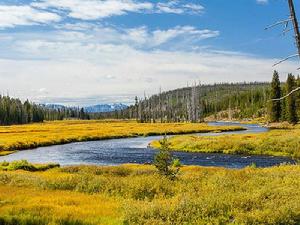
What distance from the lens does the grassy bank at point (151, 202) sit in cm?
1506

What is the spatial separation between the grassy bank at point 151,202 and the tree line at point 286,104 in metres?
90.9

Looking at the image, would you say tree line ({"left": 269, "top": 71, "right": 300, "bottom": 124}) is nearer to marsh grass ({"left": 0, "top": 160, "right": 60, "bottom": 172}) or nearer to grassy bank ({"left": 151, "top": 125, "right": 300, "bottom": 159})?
grassy bank ({"left": 151, "top": 125, "right": 300, "bottom": 159})

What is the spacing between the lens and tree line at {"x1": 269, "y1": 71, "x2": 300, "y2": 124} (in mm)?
111375

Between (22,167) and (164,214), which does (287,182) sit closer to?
(164,214)

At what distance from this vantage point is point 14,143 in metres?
74.3

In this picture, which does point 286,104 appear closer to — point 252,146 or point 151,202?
point 252,146

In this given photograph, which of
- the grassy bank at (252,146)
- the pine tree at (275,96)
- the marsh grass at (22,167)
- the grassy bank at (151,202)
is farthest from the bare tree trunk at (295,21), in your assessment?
the pine tree at (275,96)

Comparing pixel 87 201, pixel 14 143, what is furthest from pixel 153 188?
pixel 14 143

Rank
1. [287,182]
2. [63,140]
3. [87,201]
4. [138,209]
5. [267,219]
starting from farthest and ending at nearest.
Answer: [63,140] → [287,182] → [87,201] → [138,209] → [267,219]

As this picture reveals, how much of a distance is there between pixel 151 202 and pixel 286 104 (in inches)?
4072

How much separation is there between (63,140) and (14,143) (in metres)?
14.5

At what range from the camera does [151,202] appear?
17953mm

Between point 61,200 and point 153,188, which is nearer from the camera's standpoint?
point 61,200

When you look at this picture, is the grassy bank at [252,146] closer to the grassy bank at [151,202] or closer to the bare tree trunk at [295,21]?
the grassy bank at [151,202]
